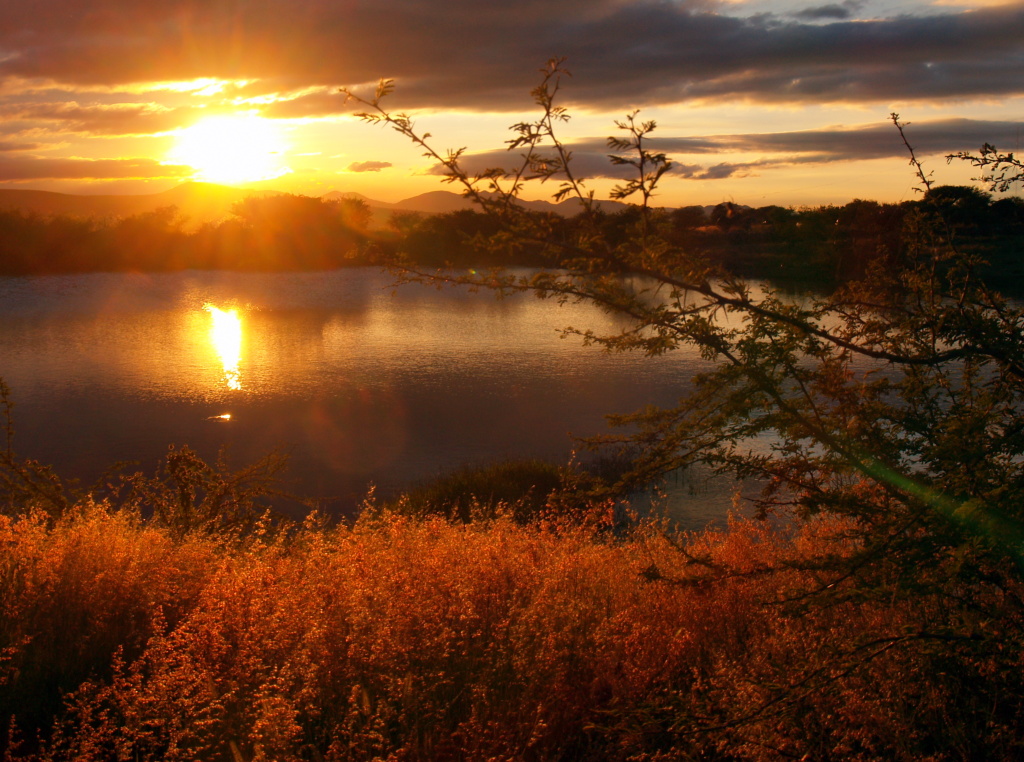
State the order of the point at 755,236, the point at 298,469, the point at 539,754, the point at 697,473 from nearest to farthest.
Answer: the point at 539,754 → the point at 298,469 → the point at 697,473 → the point at 755,236

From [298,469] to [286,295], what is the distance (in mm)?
13183

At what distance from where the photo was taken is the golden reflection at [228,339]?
12594 millimetres

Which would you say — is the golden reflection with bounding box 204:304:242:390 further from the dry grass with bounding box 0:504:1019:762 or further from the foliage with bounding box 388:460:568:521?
the dry grass with bounding box 0:504:1019:762

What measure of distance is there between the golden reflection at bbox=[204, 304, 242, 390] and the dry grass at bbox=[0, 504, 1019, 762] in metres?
8.36

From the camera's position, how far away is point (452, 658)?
126 inches

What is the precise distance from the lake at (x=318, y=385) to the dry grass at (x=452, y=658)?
8.38 ft

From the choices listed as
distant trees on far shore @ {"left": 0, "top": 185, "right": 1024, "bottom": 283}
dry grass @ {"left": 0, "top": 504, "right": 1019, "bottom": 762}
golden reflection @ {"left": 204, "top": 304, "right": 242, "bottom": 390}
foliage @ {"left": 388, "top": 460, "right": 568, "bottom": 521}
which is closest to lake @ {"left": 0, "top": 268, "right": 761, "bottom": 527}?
golden reflection @ {"left": 204, "top": 304, "right": 242, "bottom": 390}

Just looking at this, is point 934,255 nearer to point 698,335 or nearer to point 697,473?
point 698,335

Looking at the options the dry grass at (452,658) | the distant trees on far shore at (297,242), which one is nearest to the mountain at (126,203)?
the distant trees on far shore at (297,242)

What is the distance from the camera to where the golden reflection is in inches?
496

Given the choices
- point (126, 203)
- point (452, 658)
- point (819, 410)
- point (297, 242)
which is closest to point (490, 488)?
point (452, 658)

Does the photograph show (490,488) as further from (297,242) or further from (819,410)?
(297,242)

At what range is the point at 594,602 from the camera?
3871 mm

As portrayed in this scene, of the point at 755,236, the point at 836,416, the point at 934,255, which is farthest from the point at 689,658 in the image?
the point at 755,236
